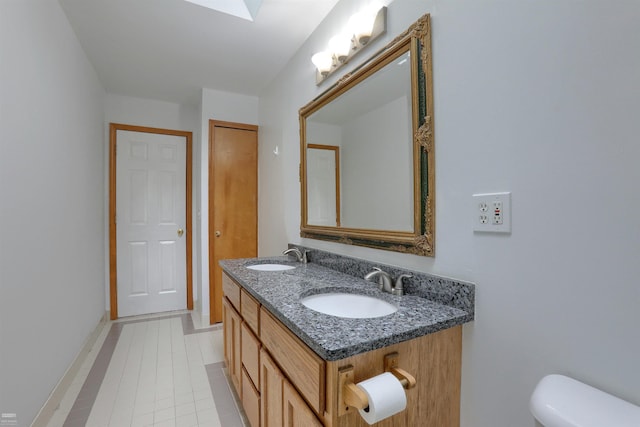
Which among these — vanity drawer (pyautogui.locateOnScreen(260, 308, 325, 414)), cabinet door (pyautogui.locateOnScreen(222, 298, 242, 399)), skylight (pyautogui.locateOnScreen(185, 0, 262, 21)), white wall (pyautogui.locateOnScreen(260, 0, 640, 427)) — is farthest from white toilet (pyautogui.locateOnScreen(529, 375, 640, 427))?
skylight (pyautogui.locateOnScreen(185, 0, 262, 21))

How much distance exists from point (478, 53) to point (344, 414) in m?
1.16

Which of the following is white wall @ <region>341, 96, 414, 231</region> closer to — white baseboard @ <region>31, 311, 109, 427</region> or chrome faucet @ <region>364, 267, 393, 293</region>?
chrome faucet @ <region>364, 267, 393, 293</region>

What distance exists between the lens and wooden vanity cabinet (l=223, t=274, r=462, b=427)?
2.62 ft

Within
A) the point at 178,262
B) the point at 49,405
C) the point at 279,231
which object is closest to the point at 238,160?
the point at 279,231

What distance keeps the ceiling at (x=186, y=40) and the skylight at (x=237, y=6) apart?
1.1 inches

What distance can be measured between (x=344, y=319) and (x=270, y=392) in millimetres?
524

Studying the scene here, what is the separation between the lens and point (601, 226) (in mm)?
701

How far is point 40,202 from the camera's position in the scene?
1546mm

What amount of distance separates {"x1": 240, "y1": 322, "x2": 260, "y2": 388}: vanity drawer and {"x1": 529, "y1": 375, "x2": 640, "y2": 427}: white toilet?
104 cm

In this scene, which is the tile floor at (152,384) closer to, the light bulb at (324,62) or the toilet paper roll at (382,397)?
the toilet paper roll at (382,397)

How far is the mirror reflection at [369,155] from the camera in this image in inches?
50.1

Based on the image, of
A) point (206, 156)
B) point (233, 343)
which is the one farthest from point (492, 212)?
point (206, 156)

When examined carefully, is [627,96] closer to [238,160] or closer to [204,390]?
[204,390]

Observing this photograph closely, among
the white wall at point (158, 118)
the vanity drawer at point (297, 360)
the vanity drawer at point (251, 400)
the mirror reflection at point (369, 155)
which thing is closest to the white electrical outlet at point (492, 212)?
the mirror reflection at point (369, 155)
